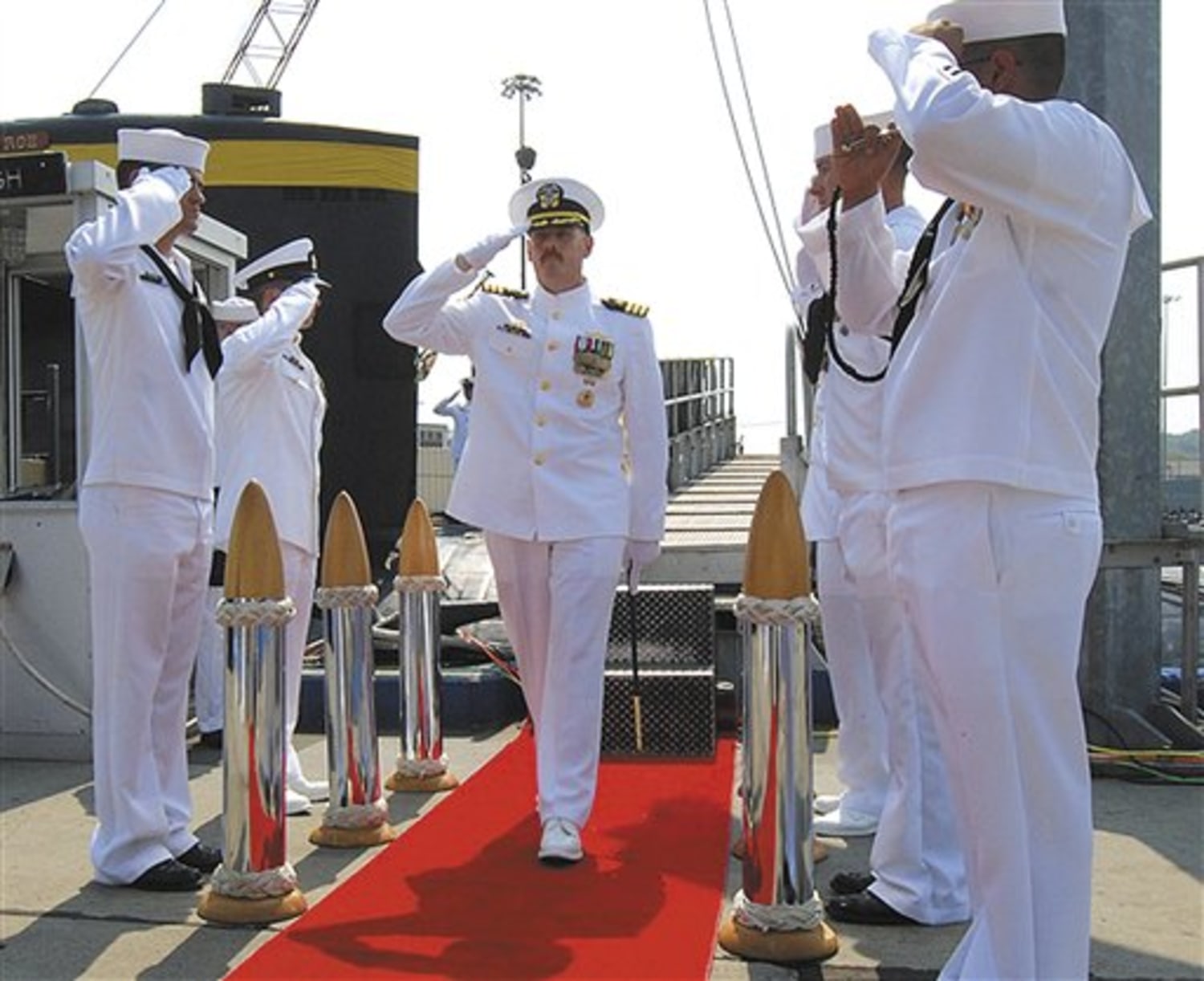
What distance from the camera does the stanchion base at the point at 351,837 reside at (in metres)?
4.06

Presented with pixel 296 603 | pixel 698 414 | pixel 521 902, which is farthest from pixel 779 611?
pixel 698 414

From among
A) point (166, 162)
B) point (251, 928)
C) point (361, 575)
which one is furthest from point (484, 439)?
point (251, 928)

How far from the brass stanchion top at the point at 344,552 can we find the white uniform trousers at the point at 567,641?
1.51 feet

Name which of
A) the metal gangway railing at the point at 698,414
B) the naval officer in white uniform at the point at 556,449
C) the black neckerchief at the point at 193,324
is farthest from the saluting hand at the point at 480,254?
the metal gangway railing at the point at 698,414

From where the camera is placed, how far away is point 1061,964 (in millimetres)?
2318

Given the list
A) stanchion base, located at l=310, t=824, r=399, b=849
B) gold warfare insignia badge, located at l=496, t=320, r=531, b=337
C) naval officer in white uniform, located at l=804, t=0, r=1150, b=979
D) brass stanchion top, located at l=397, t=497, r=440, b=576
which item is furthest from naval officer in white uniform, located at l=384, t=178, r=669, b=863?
naval officer in white uniform, located at l=804, t=0, r=1150, b=979

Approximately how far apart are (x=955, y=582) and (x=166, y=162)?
8.78 feet

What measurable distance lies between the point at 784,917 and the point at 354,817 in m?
1.63

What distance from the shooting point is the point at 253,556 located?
3299mm

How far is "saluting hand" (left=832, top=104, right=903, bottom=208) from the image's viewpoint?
2.54 meters

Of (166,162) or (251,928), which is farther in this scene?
(166,162)

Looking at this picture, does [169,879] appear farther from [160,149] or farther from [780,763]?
[160,149]

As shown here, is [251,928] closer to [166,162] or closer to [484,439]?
[484,439]

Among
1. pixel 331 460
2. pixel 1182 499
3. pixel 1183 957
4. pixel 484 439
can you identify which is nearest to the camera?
pixel 1183 957
